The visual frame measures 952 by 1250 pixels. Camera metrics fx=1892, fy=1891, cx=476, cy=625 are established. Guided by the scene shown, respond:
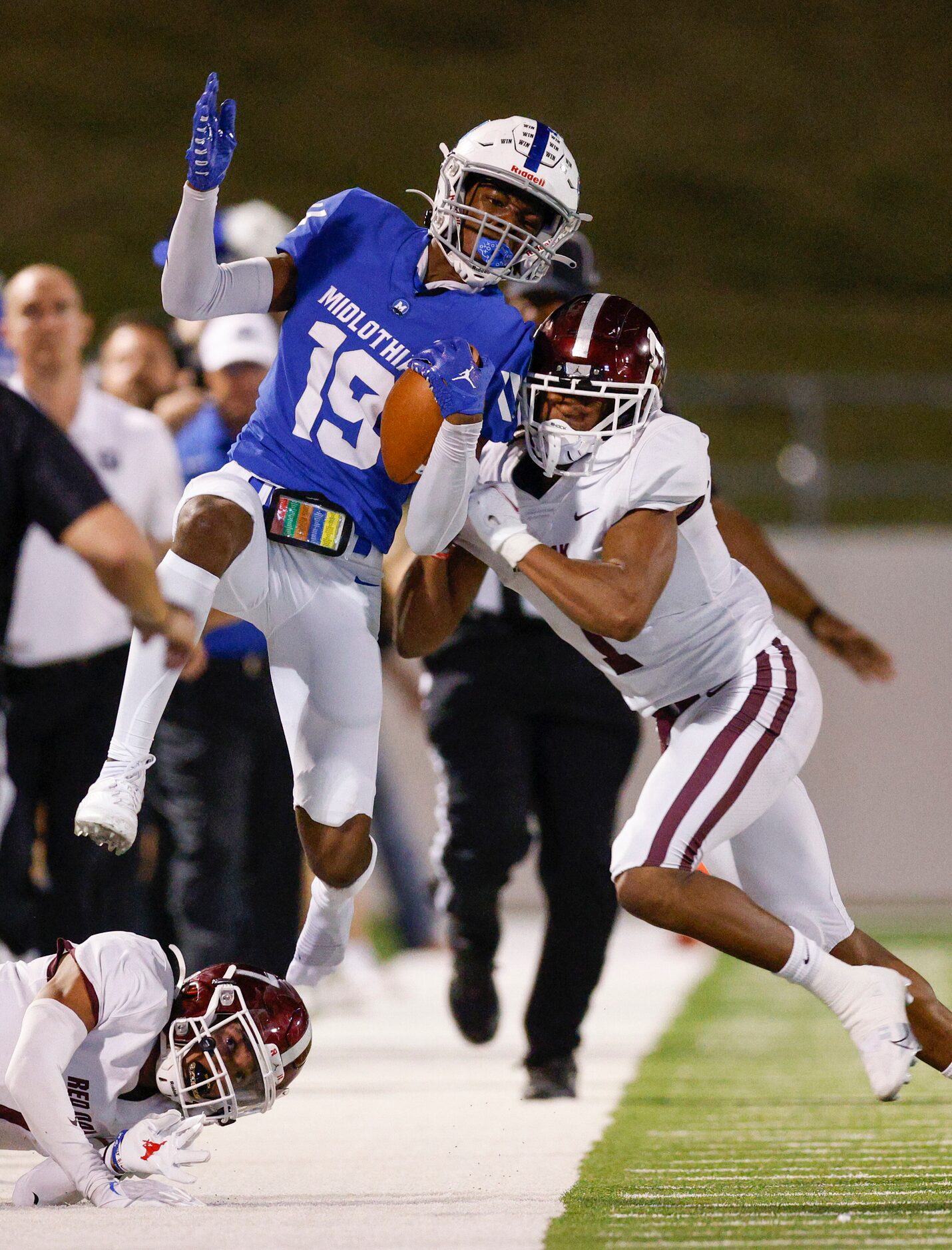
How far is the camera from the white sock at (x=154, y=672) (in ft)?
10.6

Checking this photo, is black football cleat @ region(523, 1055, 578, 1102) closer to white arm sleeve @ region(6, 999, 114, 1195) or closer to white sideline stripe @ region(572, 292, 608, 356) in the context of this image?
white arm sleeve @ region(6, 999, 114, 1195)

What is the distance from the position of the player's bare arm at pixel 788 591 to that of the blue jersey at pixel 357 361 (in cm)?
69

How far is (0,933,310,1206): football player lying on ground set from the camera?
276 cm

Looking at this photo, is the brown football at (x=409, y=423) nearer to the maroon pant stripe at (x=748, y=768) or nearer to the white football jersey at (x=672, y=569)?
the white football jersey at (x=672, y=569)

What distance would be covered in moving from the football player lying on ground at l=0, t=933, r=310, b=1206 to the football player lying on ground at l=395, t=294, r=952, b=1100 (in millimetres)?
646

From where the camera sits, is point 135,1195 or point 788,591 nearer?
point 135,1195

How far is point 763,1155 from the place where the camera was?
3.33 m

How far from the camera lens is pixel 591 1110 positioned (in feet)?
13.1

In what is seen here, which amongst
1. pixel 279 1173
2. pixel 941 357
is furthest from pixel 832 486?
pixel 279 1173

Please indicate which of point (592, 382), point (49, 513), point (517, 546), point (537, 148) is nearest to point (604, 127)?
point (49, 513)

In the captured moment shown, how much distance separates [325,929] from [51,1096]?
96 centimetres

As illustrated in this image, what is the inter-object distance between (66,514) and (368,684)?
104 centimetres

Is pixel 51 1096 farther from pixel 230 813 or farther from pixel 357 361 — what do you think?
pixel 230 813

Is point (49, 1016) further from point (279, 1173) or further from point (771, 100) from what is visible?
point (771, 100)
